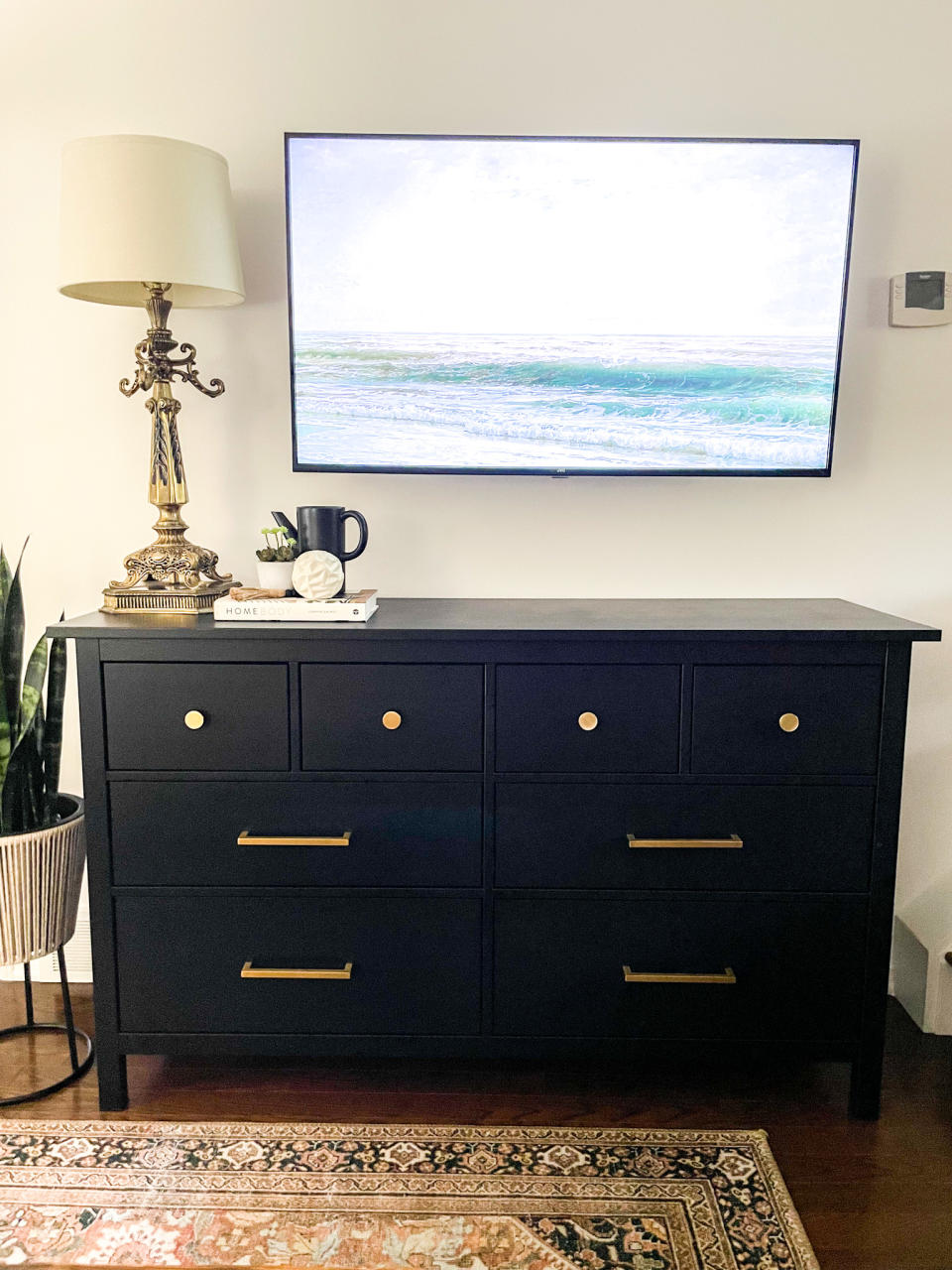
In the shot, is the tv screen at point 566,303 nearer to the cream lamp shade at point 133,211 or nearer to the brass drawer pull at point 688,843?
the cream lamp shade at point 133,211

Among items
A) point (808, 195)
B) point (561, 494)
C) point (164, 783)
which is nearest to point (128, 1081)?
point (164, 783)

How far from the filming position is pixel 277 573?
168 cm

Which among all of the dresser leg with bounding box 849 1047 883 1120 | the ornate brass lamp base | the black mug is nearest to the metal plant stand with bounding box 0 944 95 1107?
the ornate brass lamp base

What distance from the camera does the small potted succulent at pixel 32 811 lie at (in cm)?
172

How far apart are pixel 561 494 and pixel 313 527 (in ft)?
1.99

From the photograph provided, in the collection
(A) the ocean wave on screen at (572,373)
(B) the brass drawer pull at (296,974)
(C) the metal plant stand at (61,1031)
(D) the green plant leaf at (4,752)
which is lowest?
(C) the metal plant stand at (61,1031)

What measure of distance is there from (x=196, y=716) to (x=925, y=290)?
69.5 inches

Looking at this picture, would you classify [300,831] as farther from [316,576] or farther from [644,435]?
[644,435]

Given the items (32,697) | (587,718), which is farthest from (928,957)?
(32,697)

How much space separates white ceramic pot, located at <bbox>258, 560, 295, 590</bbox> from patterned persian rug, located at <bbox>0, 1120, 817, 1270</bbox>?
3.34 ft

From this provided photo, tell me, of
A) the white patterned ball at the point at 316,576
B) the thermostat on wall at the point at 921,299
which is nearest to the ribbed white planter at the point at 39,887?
the white patterned ball at the point at 316,576

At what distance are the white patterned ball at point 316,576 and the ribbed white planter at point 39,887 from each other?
2.15ft

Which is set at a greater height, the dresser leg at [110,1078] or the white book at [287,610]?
the white book at [287,610]

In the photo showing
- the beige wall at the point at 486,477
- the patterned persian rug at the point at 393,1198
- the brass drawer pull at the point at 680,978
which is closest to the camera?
the patterned persian rug at the point at 393,1198
